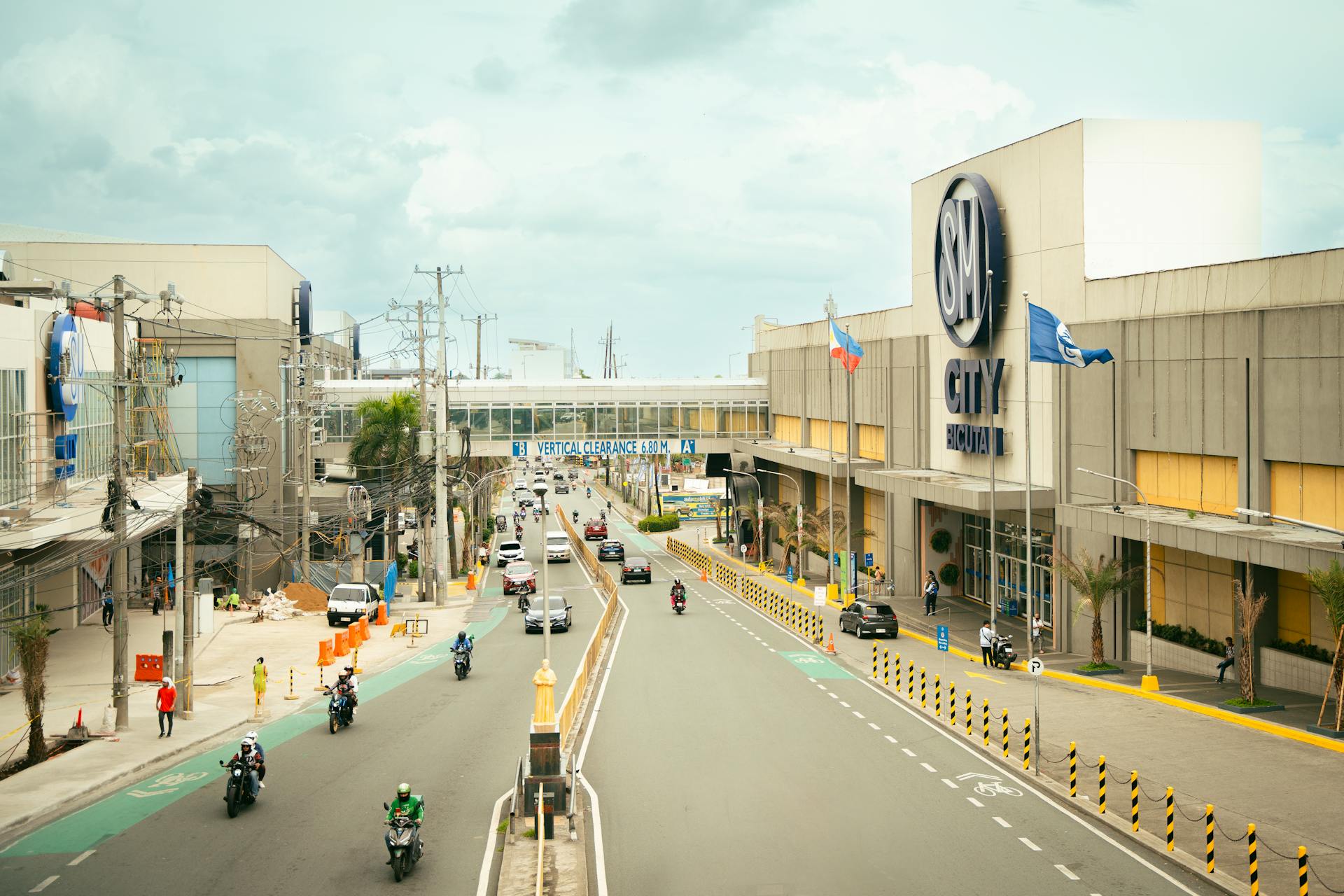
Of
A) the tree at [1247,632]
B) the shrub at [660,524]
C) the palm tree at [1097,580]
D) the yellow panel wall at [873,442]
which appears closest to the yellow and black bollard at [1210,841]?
the tree at [1247,632]

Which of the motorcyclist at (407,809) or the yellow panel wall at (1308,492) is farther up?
the yellow panel wall at (1308,492)

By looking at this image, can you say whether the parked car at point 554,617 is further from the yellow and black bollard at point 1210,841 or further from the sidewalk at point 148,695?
the yellow and black bollard at point 1210,841

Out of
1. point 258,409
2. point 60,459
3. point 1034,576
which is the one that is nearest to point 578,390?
point 258,409

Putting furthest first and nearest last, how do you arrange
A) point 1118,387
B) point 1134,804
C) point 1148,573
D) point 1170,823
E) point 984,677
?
point 1118,387 < point 984,677 < point 1148,573 < point 1134,804 < point 1170,823

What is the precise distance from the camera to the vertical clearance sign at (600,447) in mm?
75688

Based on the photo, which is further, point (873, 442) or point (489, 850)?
point (873, 442)

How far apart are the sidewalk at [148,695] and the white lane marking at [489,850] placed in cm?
525

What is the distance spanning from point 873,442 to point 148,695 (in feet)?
121

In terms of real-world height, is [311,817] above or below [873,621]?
above

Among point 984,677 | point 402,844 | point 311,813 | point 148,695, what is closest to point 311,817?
point 311,813

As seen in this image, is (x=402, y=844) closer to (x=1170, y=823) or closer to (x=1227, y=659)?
(x=1170, y=823)

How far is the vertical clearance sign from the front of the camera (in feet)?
248

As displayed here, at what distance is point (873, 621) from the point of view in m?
42.7

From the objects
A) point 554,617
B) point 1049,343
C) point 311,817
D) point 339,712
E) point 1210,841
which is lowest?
point 554,617
